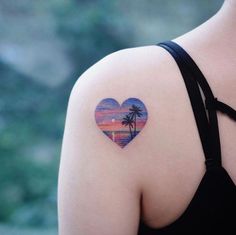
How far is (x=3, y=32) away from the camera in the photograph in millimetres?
3244

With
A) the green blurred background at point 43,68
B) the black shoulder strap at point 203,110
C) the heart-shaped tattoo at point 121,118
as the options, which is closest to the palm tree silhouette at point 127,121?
the heart-shaped tattoo at point 121,118

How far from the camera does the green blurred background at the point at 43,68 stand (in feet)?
10.5

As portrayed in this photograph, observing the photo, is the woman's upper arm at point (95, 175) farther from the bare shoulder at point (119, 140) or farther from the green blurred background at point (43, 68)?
the green blurred background at point (43, 68)

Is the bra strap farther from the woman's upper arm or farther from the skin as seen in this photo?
the woman's upper arm

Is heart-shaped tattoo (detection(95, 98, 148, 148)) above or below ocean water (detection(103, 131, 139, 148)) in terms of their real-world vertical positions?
above

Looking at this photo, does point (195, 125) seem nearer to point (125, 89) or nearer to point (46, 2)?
point (125, 89)

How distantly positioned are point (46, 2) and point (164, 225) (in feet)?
8.62

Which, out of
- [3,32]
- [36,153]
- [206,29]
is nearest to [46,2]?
[3,32]

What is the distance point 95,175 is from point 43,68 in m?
2.40

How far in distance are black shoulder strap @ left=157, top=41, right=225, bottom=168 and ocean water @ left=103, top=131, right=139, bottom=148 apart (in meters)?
0.12

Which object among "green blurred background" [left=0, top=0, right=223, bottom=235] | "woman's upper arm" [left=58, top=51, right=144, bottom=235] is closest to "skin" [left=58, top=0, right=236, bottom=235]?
"woman's upper arm" [left=58, top=51, right=144, bottom=235]

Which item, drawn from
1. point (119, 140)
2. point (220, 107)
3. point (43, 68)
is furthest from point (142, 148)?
point (43, 68)

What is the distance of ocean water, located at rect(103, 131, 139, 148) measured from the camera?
2.98 feet

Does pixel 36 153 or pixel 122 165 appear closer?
pixel 122 165
